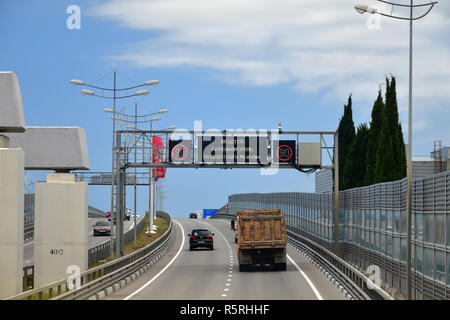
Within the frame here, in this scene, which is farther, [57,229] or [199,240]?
[199,240]

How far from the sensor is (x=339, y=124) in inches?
3164

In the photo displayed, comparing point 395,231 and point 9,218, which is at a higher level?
point 9,218

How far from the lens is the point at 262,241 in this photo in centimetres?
4528

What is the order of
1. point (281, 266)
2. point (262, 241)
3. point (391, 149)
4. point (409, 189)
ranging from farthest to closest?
point (391, 149) < point (281, 266) < point (262, 241) < point (409, 189)

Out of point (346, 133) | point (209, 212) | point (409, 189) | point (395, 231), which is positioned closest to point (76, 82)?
point (395, 231)

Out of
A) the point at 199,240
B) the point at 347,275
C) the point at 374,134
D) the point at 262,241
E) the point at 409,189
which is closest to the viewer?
the point at 409,189

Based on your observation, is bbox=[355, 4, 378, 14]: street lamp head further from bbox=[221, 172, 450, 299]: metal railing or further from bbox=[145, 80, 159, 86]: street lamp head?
bbox=[145, 80, 159, 86]: street lamp head

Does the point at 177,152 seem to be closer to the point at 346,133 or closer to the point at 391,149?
the point at 391,149

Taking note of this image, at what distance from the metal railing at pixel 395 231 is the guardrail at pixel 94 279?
1125cm

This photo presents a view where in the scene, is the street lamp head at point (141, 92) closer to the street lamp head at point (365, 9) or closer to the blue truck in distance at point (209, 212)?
the street lamp head at point (365, 9)

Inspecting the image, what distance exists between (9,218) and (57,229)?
9.74m

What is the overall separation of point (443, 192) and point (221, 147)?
2749 centimetres

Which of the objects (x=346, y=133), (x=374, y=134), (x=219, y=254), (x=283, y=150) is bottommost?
(x=219, y=254)
